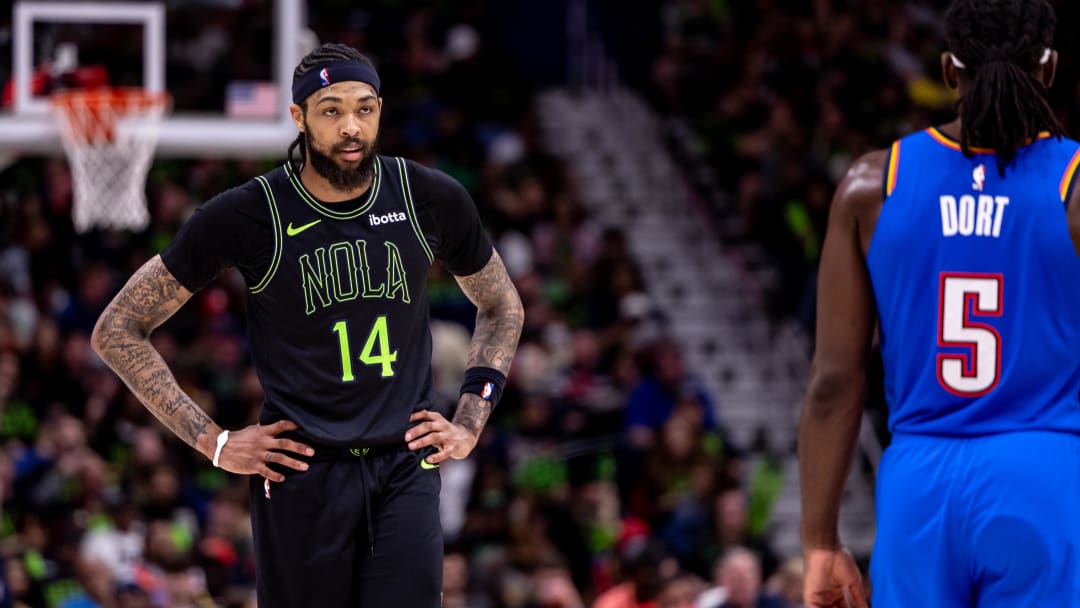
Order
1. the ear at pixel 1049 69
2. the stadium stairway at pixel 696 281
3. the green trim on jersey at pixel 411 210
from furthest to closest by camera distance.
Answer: the stadium stairway at pixel 696 281
the green trim on jersey at pixel 411 210
the ear at pixel 1049 69

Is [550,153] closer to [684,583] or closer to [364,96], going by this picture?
[684,583]

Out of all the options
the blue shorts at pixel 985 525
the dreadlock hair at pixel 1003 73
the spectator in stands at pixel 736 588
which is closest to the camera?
the blue shorts at pixel 985 525

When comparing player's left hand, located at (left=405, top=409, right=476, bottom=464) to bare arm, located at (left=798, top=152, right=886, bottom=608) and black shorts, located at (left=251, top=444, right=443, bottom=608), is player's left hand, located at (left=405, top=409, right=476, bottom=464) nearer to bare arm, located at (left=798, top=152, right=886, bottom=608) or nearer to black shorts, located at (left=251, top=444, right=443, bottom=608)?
black shorts, located at (left=251, top=444, right=443, bottom=608)

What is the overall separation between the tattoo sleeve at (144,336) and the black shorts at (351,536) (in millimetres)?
362

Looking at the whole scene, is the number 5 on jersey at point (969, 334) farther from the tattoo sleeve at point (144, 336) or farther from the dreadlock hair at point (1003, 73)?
the tattoo sleeve at point (144, 336)

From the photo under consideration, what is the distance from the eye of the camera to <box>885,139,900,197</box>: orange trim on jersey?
13.2 feet

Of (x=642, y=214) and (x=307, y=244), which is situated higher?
(x=307, y=244)

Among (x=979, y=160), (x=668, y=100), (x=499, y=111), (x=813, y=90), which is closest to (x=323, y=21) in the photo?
(x=499, y=111)

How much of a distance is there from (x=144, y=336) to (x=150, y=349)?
5 centimetres

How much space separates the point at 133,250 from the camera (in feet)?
49.3

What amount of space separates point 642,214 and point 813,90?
2522 mm

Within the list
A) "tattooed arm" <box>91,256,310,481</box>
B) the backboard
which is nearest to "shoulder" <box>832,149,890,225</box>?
"tattooed arm" <box>91,256,310,481</box>

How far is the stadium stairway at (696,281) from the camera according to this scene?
50.7 ft

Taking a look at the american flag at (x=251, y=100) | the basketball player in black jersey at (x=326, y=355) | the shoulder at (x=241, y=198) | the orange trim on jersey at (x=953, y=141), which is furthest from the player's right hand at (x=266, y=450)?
the american flag at (x=251, y=100)
